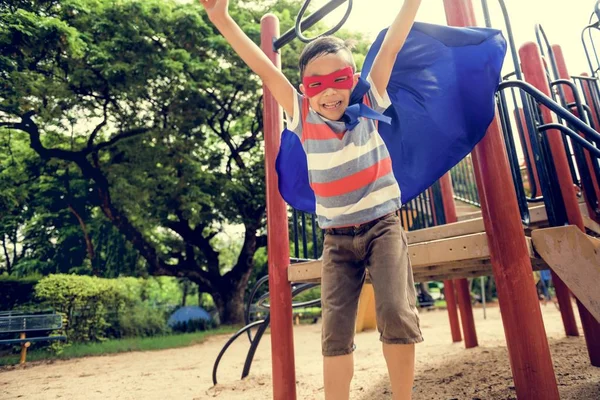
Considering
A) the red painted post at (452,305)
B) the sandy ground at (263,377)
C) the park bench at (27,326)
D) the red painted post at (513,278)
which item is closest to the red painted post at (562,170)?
the sandy ground at (263,377)

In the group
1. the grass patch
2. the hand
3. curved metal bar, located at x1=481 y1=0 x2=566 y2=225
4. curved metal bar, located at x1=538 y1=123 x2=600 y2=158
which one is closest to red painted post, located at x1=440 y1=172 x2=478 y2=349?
curved metal bar, located at x1=481 y1=0 x2=566 y2=225

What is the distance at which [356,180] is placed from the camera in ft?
4.90

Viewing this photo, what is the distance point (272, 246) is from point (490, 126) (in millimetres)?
1356

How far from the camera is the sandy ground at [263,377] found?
247 cm

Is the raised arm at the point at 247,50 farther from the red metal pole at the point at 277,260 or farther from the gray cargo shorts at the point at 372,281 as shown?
the red metal pole at the point at 277,260

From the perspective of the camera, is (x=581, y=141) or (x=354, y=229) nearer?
(x=354, y=229)

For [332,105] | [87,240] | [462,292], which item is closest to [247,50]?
[332,105]

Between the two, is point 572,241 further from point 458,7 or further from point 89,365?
point 89,365

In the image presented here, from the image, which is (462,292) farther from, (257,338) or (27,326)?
(27,326)

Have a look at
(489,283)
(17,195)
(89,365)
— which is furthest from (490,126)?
(489,283)

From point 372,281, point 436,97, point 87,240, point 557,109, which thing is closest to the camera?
point 372,281

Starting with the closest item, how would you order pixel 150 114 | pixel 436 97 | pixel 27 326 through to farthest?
pixel 436 97
pixel 27 326
pixel 150 114

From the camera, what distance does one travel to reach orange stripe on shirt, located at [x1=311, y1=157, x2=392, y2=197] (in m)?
1.49

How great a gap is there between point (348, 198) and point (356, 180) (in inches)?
3.1
